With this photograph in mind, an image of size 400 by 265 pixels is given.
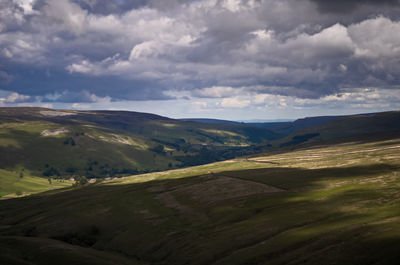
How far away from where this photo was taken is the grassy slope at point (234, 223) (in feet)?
199

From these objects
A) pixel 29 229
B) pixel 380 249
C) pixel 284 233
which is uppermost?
pixel 380 249

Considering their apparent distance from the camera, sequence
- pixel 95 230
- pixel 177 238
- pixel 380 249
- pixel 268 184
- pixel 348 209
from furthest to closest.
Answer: pixel 268 184, pixel 95 230, pixel 177 238, pixel 348 209, pixel 380 249

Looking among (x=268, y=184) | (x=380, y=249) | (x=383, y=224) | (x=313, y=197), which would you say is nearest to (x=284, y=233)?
(x=383, y=224)

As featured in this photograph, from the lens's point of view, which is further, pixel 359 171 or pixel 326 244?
pixel 359 171

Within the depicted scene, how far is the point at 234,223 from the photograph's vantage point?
95.1m

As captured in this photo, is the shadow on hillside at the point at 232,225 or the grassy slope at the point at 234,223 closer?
the shadow on hillside at the point at 232,225

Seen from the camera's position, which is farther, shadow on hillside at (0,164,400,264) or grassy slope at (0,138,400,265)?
grassy slope at (0,138,400,265)

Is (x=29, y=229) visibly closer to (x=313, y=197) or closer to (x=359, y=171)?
(x=313, y=197)

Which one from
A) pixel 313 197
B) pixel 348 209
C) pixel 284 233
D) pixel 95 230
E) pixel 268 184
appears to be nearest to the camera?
pixel 284 233

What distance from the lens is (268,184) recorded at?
15200 centimetres

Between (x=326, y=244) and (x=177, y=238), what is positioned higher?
(x=326, y=244)

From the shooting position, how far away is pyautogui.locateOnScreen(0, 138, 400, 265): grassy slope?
60.5m

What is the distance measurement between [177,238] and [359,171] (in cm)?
9723

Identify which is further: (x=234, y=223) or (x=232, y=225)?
(x=234, y=223)
